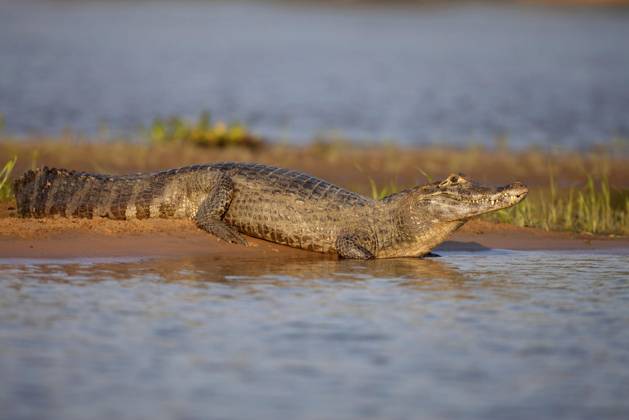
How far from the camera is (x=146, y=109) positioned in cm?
2547

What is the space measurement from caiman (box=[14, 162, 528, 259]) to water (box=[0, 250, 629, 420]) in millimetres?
537

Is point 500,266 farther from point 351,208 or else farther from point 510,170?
point 510,170

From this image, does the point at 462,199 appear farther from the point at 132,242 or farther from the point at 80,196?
the point at 80,196

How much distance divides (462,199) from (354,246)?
3.15ft

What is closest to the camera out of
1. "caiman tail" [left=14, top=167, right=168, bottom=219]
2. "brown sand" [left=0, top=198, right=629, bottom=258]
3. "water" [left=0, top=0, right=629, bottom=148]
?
"brown sand" [left=0, top=198, right=629, bottom=258]

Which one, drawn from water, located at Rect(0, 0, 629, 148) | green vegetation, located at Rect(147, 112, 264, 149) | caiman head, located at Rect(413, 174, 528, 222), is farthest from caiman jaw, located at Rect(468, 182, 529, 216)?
water, located at Rect(0, 0, 629, 148)

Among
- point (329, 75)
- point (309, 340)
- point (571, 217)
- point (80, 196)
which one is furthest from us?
point (329, 75)

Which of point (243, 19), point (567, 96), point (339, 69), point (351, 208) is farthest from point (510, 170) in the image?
point (243, 19)

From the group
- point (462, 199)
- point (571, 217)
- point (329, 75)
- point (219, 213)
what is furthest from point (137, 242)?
point (329, 75)

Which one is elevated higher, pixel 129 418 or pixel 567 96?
pixel 567 96

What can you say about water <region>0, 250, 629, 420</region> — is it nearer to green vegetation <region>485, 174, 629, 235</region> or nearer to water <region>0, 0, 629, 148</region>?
green vegetation <region>485, 174, 629, 235</region>

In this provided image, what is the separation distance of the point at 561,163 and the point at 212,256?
9141mm

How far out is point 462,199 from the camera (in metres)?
9.78

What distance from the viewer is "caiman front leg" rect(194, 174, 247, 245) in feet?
32.9
